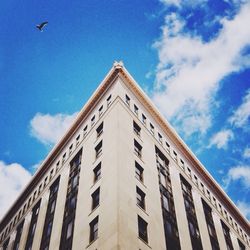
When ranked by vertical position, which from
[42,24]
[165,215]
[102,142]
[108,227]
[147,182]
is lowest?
[108,227]

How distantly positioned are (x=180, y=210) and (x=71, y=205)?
1240 cm

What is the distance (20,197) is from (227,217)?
34.7m

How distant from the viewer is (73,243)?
32.6m

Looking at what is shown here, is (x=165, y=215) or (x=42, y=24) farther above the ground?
(x=42, y=24)

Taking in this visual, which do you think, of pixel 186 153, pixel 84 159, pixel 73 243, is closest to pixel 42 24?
pixel 84 159

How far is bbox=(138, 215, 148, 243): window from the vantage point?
30.2 m

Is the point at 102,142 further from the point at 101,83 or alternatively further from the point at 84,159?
the point at 101,83

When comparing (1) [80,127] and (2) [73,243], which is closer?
(2) [73,243]

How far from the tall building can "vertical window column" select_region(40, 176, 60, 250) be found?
0.48 feet

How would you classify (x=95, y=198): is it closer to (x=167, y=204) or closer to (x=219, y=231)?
(x=167, y=204)

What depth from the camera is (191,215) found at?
44500 mm

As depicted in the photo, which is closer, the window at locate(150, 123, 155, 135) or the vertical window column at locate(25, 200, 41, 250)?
the vertical window column at locate(25, 200, 41, 250)

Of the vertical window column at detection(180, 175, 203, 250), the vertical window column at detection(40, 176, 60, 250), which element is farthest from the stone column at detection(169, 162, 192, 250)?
the vertical window column at detection(40, 176, 60, 250)

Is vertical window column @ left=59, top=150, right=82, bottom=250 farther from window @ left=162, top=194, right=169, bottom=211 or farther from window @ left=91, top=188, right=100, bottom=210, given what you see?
window @ left=162, top=194, right=169, bottom=211
